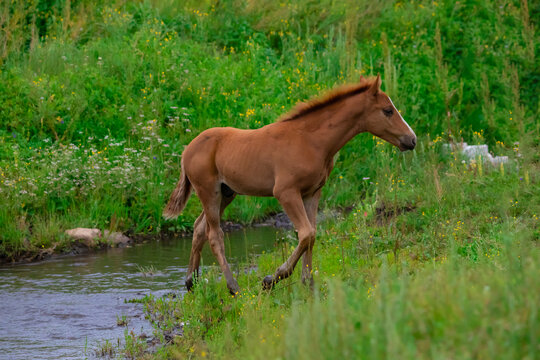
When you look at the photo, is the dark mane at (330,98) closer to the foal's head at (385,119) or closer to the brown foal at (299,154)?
the brown foal at (299,154)

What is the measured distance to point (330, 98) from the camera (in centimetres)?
765

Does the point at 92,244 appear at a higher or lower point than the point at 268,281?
lower

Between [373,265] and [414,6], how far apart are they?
522 inches

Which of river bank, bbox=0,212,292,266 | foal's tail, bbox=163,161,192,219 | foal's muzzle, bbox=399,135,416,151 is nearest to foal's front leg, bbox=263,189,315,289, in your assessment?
foal's muzzle, bbox=399,135,416,151

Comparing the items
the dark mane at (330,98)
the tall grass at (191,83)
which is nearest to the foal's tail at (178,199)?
the dark mane at (330,98)

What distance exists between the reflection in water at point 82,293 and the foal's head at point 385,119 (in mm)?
2339

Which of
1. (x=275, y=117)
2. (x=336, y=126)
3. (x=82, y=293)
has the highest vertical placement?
(x=336, y=126)

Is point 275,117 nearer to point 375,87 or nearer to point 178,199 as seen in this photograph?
point 178,199

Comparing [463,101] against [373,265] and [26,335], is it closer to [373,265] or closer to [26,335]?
[373,265]

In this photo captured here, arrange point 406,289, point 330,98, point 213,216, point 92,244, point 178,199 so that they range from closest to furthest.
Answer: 1. point 406,289
2. point 330,98
3. point 213,216
4. point 178,199
5. point 92,244

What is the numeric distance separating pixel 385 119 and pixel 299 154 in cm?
95

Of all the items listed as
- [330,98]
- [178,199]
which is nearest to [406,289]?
[330,98]

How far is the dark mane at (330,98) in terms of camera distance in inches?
299

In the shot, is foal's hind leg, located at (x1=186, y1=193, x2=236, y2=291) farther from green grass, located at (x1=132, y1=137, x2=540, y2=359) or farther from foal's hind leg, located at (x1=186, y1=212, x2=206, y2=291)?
green grass, located at (x1=132, y1=137, x2=540, y2=359)
